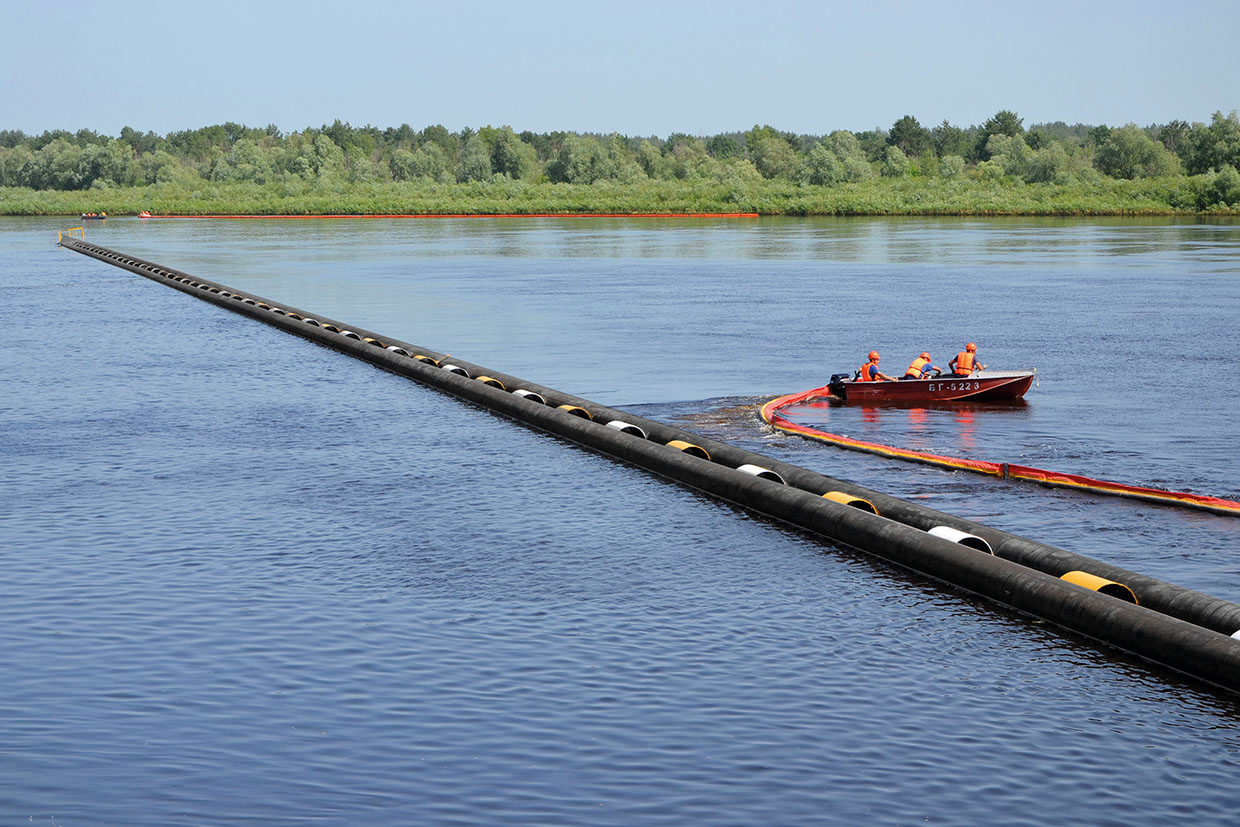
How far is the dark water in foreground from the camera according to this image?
15469mm

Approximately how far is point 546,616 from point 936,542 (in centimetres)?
721

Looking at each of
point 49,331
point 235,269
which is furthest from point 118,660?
point 235,269

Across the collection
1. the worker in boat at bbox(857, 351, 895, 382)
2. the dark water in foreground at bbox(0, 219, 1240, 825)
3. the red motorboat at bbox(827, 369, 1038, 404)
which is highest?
the worker in boat at bbox(857, 351, 895, 382)

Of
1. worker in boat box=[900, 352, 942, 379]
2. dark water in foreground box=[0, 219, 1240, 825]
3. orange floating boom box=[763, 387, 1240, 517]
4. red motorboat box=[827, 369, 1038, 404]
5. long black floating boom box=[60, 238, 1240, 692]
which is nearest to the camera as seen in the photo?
dark water in foreground box=[0, 219, 1240, 825]

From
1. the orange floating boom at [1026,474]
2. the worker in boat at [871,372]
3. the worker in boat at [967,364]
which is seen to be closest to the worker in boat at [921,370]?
the worker in boat at [967,364]

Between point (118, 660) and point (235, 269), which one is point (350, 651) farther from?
point (235, 269)

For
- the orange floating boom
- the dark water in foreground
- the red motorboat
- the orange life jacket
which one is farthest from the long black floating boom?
the orange life jacket

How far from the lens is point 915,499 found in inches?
1241

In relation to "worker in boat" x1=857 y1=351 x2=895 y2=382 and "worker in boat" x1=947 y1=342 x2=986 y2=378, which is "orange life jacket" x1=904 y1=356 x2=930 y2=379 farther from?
"worker in boat" x1=947 y1=342 x2=986 y2=378

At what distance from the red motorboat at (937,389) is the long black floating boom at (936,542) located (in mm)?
8953

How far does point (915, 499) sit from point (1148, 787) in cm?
1601

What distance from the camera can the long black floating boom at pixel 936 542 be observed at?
66.3ft

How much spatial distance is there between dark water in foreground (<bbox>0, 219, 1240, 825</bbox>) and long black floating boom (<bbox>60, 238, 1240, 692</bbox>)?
1.46 feet

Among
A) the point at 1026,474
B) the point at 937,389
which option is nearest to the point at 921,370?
the point at 937,389
